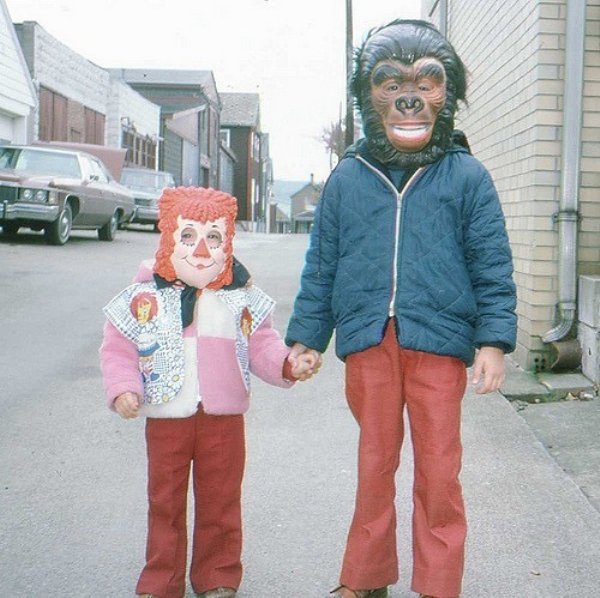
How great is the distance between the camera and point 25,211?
14836mm

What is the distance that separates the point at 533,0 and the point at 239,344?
183 inches

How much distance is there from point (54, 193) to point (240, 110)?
156ft

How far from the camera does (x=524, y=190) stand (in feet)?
23.0

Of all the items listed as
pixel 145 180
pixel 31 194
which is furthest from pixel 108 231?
pixel 145 180

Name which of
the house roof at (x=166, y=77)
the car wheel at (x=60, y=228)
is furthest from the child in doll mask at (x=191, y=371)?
the house roof at (x=166, y=77)

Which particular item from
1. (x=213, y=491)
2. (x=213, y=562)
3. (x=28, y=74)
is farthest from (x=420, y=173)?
(x=28, y=74)

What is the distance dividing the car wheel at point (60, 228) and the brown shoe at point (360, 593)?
1298 centimetres

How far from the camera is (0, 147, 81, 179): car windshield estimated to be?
15.8 metres

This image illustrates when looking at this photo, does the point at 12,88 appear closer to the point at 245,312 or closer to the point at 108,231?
the point at 108,231

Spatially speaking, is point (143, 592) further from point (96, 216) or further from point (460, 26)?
point (96, 216)

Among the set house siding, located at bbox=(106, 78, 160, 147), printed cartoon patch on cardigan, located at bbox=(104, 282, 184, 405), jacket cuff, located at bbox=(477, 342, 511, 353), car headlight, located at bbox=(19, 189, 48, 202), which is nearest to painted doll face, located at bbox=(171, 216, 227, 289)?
printed cartoon patch on cardigan, located at bbox=(104, 282, 184, 405)

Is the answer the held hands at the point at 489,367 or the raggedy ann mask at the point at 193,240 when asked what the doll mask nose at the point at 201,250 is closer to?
the raggedy ann mask at the point at 193,240

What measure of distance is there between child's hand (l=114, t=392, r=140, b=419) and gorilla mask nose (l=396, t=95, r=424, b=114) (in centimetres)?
121

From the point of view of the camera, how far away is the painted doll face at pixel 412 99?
9.96ft
